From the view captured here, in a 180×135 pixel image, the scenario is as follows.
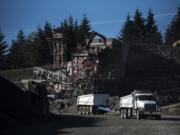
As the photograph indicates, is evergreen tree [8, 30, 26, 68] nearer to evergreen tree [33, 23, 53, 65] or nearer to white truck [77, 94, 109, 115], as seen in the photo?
evergreen tree [33, 23, 53, 65]

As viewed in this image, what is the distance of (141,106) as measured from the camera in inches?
1777

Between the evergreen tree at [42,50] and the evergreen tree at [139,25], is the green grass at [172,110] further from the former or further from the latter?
the evergreen tree at [139,25]

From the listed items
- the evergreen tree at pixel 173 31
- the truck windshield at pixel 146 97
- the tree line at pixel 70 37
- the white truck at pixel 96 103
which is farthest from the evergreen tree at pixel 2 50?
the truck windshield at pixel 146 97

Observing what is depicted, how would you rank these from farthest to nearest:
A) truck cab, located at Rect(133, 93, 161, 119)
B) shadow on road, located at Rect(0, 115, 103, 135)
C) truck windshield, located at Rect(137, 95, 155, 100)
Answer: truck windshield, located at Rect(137, 95, 155, 100), truck cab, located at Rect(133, 93, 161, 119), shadow on road, located at Rect(0, 115, 103, 135)

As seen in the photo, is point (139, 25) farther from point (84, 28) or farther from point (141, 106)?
point (141, 106)

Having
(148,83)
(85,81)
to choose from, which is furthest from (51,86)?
(148,83)

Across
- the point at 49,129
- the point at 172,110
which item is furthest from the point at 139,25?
the point at 49,129

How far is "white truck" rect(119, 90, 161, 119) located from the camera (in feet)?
147

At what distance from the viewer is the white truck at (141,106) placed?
44.9 m

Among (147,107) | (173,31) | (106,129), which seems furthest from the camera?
(173,31)

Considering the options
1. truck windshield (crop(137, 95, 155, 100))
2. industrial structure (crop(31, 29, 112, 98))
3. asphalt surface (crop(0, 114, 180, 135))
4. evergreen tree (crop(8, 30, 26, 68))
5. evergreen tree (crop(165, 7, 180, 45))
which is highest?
evergreen tree (crop(165, 7, 180, 45))

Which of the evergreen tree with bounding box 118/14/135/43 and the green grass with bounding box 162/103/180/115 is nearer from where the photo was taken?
the green grass with bounding box 162/103/180/115

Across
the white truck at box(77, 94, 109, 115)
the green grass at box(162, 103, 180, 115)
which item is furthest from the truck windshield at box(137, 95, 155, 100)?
the white truck at box(77, 94, 109, 115)

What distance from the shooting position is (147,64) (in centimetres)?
9469
